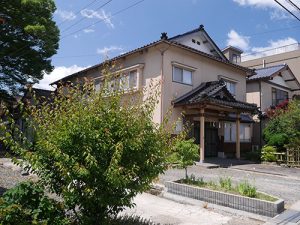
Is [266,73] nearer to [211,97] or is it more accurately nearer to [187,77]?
[187,77]

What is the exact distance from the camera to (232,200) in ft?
25.9

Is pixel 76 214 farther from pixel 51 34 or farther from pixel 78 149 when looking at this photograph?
pixel 51 34

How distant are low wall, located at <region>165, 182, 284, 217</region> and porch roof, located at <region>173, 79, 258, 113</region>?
28.2ft

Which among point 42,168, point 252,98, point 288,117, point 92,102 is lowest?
point 42,168

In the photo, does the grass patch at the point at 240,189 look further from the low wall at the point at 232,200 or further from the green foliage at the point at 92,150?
the green foliage at the point at 92,150

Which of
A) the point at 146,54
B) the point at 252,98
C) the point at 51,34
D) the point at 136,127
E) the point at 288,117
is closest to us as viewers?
the point at 136,127

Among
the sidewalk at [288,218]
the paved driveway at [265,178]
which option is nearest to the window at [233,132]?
the paved driveway at [265,178]

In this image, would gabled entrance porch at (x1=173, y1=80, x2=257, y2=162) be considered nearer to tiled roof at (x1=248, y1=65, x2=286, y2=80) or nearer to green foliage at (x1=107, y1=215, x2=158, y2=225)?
tiled roof at (x1=248, y1=65, x2=286, y2=80)

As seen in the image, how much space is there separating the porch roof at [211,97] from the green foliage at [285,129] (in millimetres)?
2095

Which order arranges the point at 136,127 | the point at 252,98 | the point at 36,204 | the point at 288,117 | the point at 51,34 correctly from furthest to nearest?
the point at 252,98 → the point at 51,34 → the point at 288,117 → the point at 136,127 → the point at 36,204

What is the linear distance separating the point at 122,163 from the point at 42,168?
127 cm

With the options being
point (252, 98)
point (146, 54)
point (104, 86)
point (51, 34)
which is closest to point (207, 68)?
point (146, 54)

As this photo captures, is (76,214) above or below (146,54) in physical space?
below

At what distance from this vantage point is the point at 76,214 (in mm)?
5117
